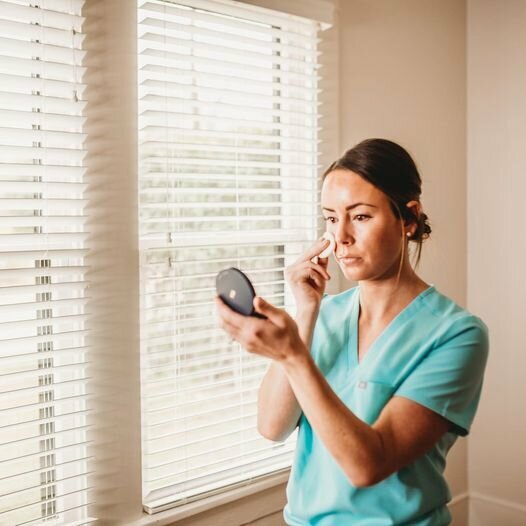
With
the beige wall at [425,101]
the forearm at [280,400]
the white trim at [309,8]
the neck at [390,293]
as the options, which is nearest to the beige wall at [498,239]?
the beige wall at [425,101]

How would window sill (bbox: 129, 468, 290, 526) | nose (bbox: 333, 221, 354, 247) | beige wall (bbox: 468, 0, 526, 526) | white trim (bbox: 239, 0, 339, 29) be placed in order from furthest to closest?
beige wall (bbox: 468, 0, 526, 526) → white trim (bbox: 239, 0, 339, 29) → window sill (bbox: 129, 468, 290, 526) → nose (bbox: 333, 221, 354, 247)

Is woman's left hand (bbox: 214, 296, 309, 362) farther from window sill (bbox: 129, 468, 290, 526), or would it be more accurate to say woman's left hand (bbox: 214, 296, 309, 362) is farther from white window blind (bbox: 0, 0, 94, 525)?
window sill (bbox: 129, 468, 290, 526)

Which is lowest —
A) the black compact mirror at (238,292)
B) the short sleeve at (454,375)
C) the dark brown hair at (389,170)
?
the short sleeve at (454,375)

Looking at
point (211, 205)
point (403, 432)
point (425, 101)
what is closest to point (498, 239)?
point (425, 101)

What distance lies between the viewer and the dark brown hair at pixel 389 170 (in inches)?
56.4

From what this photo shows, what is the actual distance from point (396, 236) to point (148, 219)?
73cm

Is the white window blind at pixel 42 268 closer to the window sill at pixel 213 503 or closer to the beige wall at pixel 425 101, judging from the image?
the window sill at pixel 213 503

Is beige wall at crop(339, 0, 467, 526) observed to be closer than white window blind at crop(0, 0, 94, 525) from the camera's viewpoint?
No

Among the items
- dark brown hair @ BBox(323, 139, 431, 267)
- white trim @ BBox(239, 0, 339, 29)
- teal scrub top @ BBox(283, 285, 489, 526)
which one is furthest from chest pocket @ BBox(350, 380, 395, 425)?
white trim @ BBox(239, 0, 339, 29)

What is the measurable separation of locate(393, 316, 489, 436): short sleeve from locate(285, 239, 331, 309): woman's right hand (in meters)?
0.27

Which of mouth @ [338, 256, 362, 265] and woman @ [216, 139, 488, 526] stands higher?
mouth @ [338, 256, 362, 265]

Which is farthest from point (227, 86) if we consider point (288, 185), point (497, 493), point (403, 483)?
point (497, 493)

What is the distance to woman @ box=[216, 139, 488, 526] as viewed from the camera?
4.10 feet

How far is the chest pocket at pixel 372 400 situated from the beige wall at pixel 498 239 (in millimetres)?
1634
